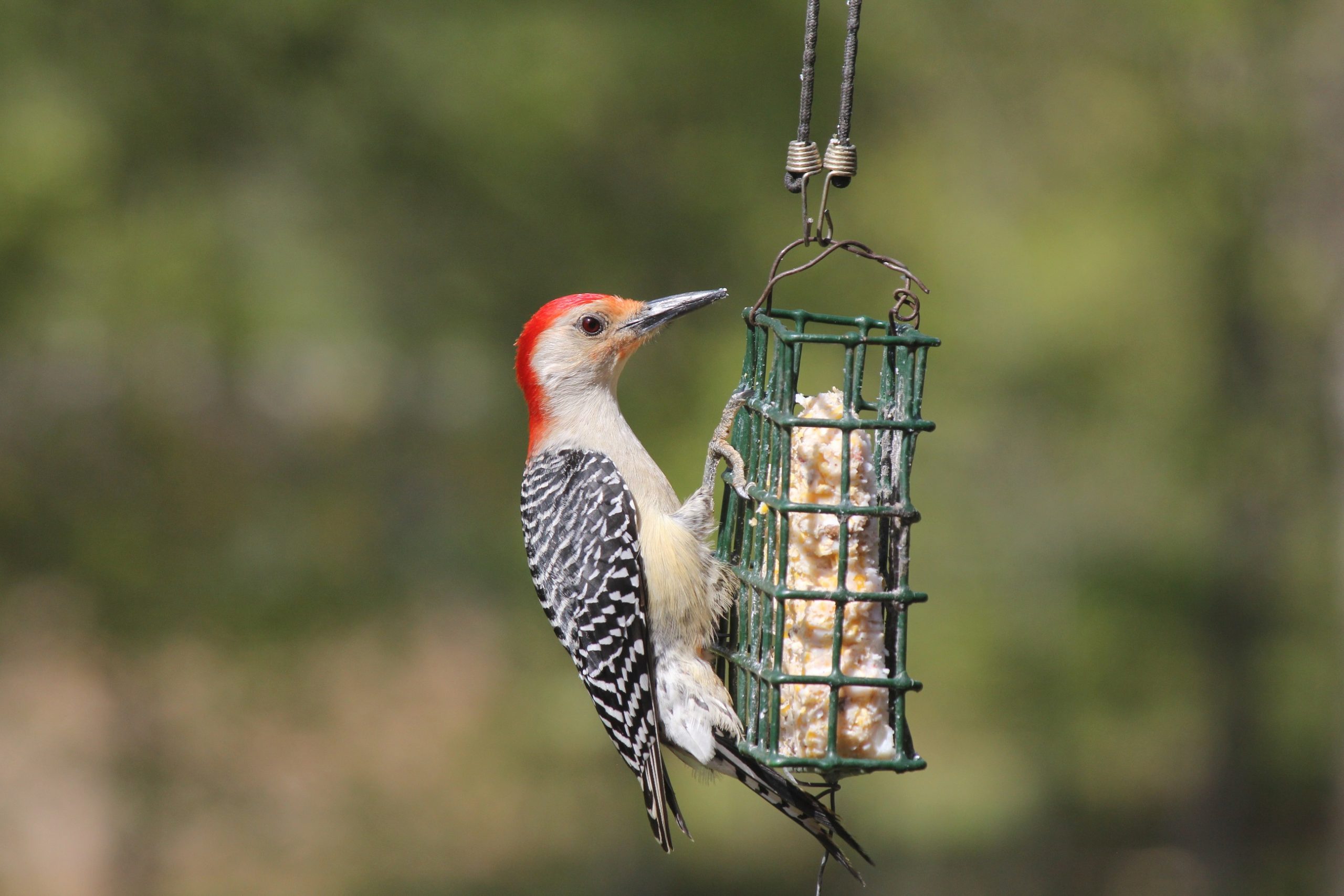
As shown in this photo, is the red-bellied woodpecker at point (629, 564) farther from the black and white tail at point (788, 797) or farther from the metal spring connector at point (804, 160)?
the metal spring connector at point (804, 160)

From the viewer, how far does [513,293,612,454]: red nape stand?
4910 mm

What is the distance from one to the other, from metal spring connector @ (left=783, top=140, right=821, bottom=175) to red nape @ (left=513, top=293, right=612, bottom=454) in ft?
4.96

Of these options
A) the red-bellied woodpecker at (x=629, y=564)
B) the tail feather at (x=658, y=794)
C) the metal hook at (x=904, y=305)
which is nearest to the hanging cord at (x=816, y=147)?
Answer: the metal hook at (x=904, y=305)

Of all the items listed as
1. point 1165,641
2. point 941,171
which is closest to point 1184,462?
point 1165,641

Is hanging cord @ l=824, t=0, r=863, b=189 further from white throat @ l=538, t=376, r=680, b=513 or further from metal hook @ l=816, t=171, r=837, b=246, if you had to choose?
white throat @ l=538, t=376, r=680, b=513

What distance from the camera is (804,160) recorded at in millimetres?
3465

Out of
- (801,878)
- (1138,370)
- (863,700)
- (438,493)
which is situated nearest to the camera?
(863,700)

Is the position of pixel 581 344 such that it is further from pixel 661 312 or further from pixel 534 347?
pixel 661 312

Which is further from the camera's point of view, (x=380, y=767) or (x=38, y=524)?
(x=380, y=767)

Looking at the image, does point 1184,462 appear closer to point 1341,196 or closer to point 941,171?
point 1341,196

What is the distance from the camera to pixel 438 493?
953 centimetres

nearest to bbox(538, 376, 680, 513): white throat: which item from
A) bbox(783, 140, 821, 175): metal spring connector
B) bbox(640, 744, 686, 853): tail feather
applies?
bbox(640, 744, 686, 853): tail feather

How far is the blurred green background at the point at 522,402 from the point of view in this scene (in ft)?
28.4

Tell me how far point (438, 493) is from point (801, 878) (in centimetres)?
526
